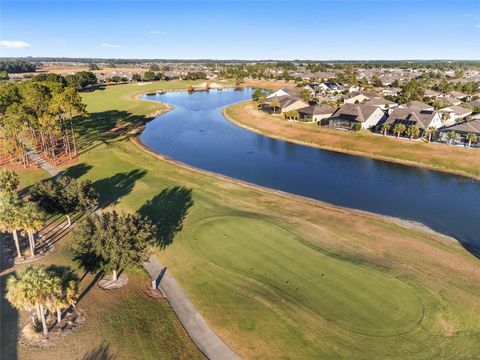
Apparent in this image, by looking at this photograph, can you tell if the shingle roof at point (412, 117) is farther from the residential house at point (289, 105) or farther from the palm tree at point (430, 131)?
the residential house at point (289, 105)

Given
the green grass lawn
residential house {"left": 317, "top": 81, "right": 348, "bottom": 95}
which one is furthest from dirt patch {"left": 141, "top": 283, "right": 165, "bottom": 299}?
residential house {"left": 317, "top": 81, "right": 348, "bottom": 95}

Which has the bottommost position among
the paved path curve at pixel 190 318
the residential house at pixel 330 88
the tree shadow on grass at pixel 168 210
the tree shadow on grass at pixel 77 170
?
the paved path curve at pixel 190 318

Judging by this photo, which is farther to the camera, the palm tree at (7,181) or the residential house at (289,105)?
the residential house at (289,105)

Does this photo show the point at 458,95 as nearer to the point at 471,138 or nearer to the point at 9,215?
the point at 471,138

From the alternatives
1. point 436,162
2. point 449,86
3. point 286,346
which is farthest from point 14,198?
point 449,86

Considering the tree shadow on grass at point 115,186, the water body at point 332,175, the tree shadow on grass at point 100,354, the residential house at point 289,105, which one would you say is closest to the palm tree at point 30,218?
the tree shadow on grass at point 115,186

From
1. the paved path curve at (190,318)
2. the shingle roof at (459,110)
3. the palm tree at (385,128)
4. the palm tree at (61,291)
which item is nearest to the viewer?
the paved path curve at (190,318)
